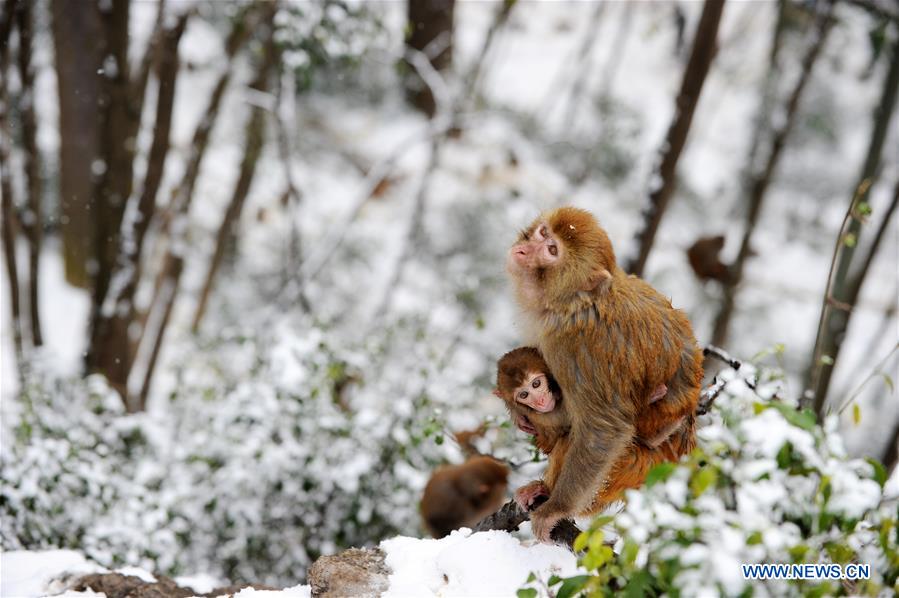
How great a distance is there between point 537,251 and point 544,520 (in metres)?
0.92

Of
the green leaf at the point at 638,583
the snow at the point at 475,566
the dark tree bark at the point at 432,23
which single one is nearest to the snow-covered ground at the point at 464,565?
the snow at the point at 475,566

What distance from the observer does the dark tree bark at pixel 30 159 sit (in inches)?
223

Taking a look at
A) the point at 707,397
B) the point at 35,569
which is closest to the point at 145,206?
the point at 35,569

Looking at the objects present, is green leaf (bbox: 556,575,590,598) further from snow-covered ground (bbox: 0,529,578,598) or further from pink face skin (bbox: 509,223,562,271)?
pink face skin (bbox: 509,223,562,271)

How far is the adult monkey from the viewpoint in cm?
266

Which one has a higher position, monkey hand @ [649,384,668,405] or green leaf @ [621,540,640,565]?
monkey hand @ [649,384,668,405]

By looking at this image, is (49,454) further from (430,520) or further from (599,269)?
(599,269)

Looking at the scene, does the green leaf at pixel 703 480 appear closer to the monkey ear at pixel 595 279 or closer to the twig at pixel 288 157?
the monkey ear at pixel 595 279

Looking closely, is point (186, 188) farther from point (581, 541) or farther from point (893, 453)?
point (893, 453)

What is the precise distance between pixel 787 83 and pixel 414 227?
9.34m

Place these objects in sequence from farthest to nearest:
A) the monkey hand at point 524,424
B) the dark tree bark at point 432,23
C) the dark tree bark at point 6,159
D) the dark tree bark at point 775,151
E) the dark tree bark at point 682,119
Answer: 1. the dark tree bark at point 432,23
2. the dark tree bark at point 775,151
3. the dark tree bark at point 6,159
4. the dark tree bark at point 682,119
5. the monkey hand at point 524,424

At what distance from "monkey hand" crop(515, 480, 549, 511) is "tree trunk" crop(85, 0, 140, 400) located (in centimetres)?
410

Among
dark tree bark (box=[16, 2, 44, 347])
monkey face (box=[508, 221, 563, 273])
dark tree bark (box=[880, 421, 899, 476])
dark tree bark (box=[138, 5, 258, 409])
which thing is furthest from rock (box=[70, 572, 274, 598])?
dark tree bark (box=[880, 421, 899, 476])

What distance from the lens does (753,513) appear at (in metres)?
1.63
